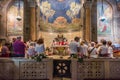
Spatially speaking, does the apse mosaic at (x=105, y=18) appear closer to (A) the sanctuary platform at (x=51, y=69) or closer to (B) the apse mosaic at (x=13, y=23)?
(B) the apse mosaic at (x=13, y=23)

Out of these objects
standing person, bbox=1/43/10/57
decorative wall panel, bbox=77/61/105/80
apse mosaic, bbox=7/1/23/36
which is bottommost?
decorative wall panel, bbox=77/61/105/80

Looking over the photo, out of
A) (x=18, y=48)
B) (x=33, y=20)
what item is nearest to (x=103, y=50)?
(x=18, y=48)

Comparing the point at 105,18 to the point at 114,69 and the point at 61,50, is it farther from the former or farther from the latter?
the point at 114,69

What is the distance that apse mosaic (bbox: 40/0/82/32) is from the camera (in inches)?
991

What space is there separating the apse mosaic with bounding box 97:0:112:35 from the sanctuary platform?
1339 cm

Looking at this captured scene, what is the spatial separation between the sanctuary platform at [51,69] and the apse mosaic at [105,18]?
43.9ft

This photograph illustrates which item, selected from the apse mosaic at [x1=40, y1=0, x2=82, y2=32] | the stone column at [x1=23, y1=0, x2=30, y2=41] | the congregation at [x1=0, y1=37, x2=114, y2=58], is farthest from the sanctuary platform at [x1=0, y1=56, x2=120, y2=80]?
the apse mosaic at [x1=40, y1=0, x2=82, y2=32]

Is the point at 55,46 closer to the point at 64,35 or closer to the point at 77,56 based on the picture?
the point at 64,35

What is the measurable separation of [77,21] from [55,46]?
13.6 ft

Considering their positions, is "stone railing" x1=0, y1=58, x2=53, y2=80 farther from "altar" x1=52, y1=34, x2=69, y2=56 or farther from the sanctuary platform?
"altar" x1=52, y1=34, x2=69, y2=56

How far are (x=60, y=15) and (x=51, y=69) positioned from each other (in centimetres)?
1626

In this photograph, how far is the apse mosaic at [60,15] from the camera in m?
25.2

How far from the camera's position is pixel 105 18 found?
23.2 meters

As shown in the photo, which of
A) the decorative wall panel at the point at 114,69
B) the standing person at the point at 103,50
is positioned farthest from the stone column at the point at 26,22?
the decorative wall panel at the point at 114,69
